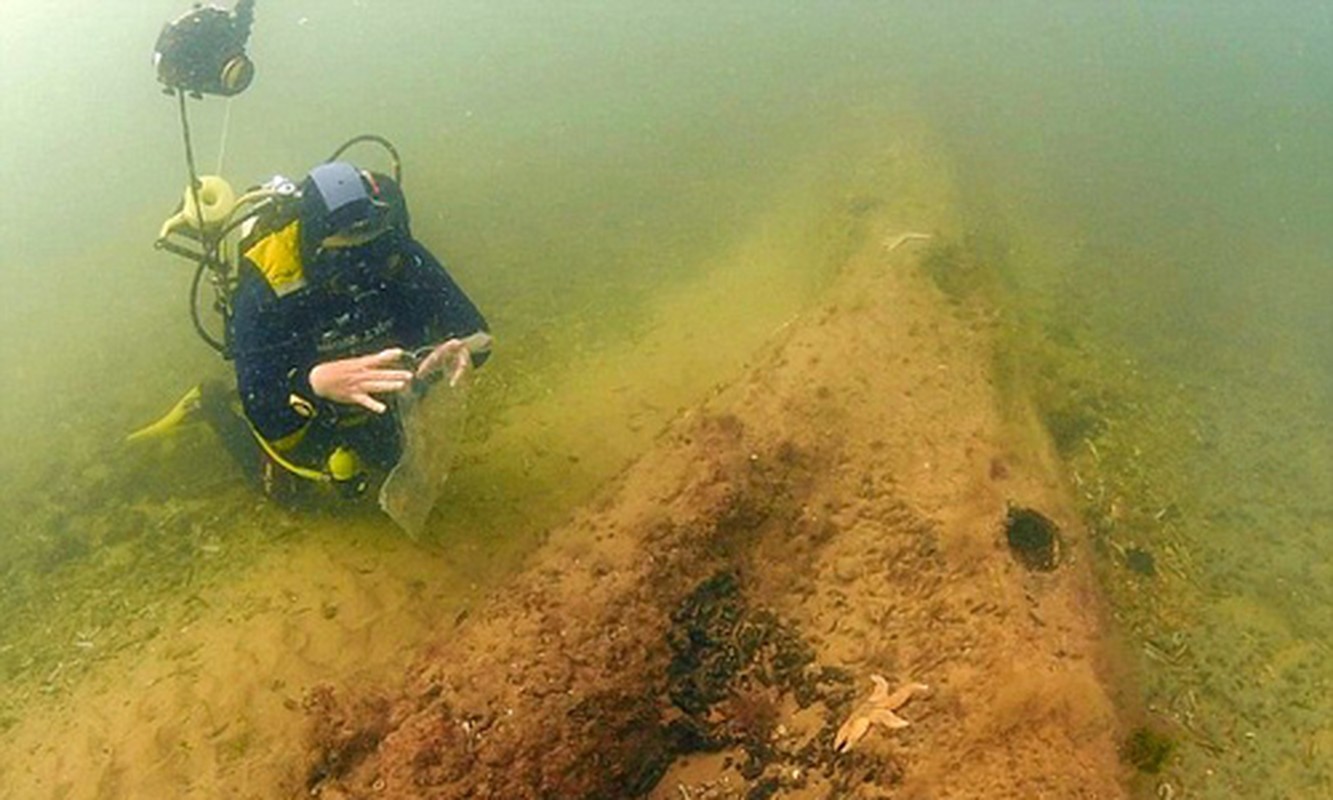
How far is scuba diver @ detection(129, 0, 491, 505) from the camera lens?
4.15 m

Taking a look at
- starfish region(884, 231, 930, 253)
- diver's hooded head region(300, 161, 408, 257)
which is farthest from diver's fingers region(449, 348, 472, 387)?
starfish region(884, 231, 930, 253)

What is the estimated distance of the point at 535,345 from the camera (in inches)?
274

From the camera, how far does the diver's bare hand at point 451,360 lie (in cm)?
420

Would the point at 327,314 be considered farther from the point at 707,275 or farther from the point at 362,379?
Answer: the point at 707,275

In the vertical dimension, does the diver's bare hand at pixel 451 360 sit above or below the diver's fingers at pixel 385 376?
below

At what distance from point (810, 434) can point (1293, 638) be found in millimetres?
3092

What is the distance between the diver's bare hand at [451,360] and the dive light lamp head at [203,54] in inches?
108

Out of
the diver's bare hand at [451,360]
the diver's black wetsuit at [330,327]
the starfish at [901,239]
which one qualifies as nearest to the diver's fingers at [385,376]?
the diver's bare hand at [451,360]

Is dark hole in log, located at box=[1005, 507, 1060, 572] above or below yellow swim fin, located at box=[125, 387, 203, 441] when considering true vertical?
above

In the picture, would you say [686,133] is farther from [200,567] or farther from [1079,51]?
[1079,51]

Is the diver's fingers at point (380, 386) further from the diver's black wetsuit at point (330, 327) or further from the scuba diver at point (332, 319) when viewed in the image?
the diver's black wetsuit at point (330, 327)

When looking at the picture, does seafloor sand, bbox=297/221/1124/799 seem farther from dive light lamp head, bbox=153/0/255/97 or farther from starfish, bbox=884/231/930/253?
dive light lamp head, bbox=153/0/255/97

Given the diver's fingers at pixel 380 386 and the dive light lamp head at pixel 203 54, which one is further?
the dive light lamp head at pixel 203 54

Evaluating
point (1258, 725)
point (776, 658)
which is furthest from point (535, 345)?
point (1258, 725)
